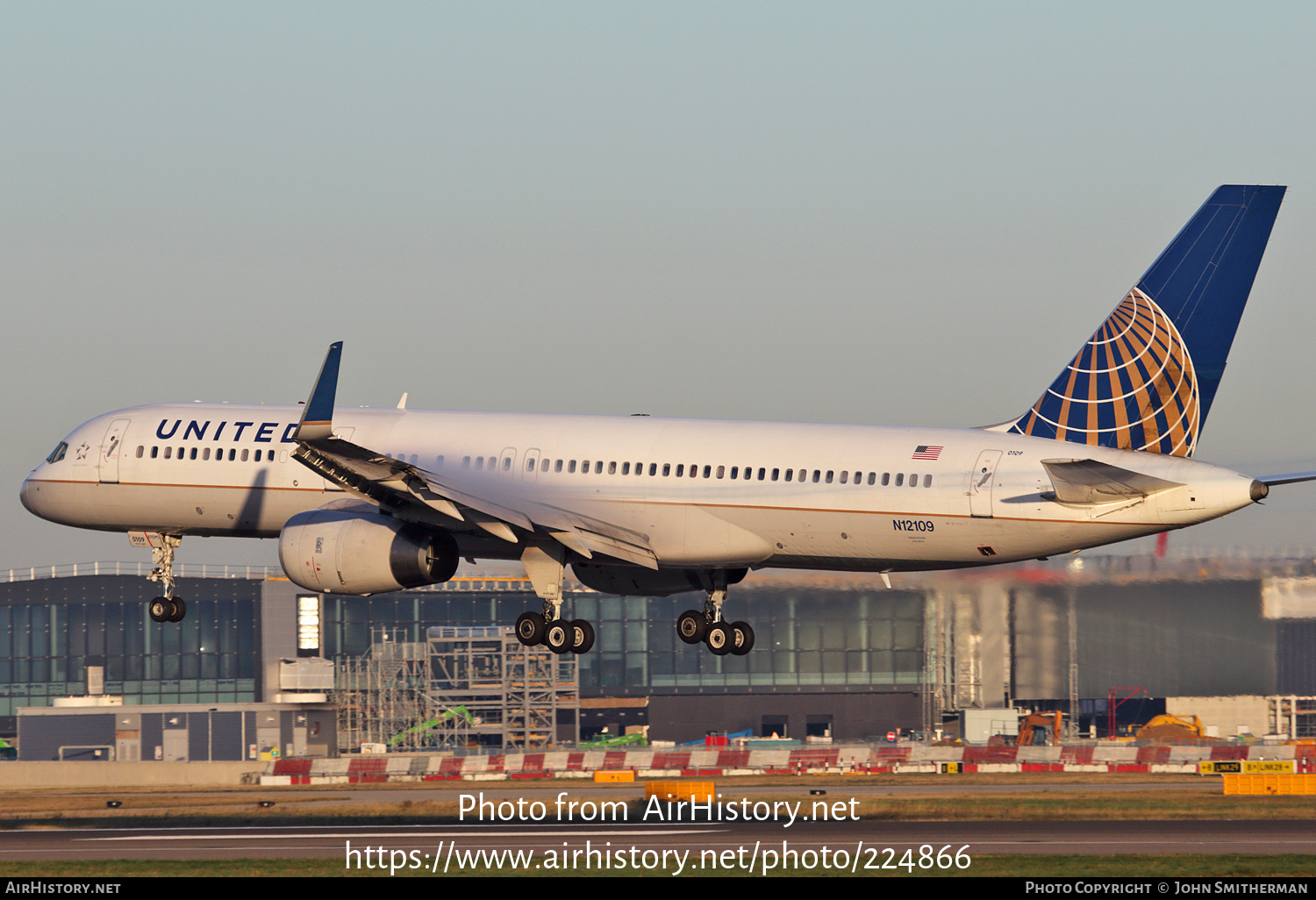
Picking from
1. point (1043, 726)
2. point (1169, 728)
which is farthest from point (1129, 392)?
point (1043, 726)

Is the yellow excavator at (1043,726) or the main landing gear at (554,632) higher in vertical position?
the main landing gear at (554,632)

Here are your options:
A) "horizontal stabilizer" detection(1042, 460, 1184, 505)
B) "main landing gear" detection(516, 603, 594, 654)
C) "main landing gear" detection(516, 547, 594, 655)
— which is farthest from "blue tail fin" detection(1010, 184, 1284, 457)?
"main landing gear" detection(516, 603, 594, 654)

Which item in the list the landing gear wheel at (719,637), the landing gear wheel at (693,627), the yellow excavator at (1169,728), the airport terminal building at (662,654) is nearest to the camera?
the landing gear wheel at (719,637)

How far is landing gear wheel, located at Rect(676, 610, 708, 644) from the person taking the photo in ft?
135

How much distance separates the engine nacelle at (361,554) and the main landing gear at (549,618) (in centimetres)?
193

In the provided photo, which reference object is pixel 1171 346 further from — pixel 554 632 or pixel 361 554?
pixel 361 554

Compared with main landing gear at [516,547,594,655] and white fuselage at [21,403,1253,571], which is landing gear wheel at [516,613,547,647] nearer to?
main landing gear at [516,547,594,655]

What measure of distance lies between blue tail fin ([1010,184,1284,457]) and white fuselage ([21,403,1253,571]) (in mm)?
1021

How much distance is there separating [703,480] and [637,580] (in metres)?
5.46

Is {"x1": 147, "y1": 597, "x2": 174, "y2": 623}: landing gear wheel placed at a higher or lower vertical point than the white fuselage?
lower

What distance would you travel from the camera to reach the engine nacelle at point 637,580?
42.1 meters

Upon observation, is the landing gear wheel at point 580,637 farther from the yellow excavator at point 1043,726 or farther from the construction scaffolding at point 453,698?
the construction scaffolding at point 453,698

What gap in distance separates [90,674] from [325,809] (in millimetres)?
56523

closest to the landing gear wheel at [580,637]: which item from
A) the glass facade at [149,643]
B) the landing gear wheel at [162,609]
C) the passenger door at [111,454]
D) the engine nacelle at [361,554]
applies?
the engine nacelle at [361,554]
